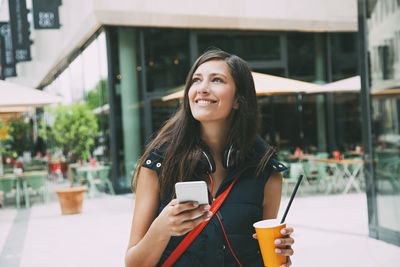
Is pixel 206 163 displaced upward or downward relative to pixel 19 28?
downward

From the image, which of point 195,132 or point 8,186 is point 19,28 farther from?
point 195,132

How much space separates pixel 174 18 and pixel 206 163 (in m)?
9.98

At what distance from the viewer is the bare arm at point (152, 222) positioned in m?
1.33

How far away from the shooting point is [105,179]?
11102mm

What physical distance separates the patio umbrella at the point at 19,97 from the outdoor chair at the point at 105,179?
3384mm

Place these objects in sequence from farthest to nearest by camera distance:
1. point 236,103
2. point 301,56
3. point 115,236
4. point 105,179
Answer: point 301,56
point 105,179
point 115,236
point 236,103

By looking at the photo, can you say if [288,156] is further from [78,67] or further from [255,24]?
[78,67]

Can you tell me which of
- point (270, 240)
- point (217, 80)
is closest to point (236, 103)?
point (217, 80)

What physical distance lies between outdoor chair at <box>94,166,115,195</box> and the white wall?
282cm

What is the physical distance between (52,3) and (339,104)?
328 inches

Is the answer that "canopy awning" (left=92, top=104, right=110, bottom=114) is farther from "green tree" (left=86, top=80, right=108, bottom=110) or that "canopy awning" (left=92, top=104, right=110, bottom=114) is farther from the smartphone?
the smartphone

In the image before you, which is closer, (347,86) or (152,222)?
(152,222)

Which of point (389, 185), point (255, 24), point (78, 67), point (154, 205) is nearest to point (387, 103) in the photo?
point (389, 185)

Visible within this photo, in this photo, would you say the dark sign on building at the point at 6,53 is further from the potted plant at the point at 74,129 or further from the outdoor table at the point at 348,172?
the outdoor table at the point at 348,172
